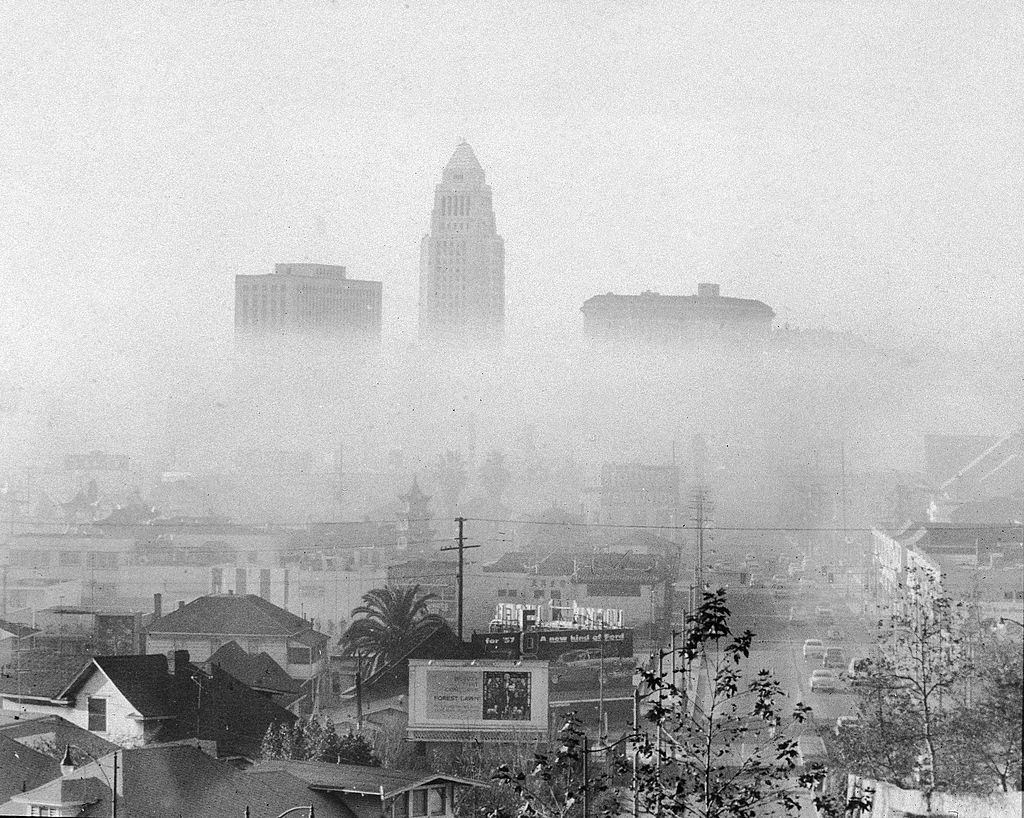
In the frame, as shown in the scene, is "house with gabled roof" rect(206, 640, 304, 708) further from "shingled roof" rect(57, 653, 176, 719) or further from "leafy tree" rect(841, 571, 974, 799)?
"leafy tree" rect(841, 571, 974, 799)

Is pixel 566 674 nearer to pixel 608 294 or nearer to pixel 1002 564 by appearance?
pixel 1002 564

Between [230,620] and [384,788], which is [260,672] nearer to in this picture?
[230,620]

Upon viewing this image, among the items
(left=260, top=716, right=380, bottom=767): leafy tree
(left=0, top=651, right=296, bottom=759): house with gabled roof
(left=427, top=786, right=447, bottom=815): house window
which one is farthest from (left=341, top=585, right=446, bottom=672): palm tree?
(left=427, top=786, right=447, bottom=815): house window

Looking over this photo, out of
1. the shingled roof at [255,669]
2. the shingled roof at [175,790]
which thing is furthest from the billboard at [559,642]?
the shingled roof at [175,790]

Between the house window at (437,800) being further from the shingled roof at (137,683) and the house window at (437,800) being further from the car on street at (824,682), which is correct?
the car on street at (824,682)

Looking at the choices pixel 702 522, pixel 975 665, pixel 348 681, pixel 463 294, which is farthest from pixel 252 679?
pixel 463 294

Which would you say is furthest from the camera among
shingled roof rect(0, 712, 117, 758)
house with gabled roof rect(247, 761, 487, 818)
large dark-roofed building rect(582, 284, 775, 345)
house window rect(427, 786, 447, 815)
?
large dark-roofed building rect(582, 284, 775, 345)
